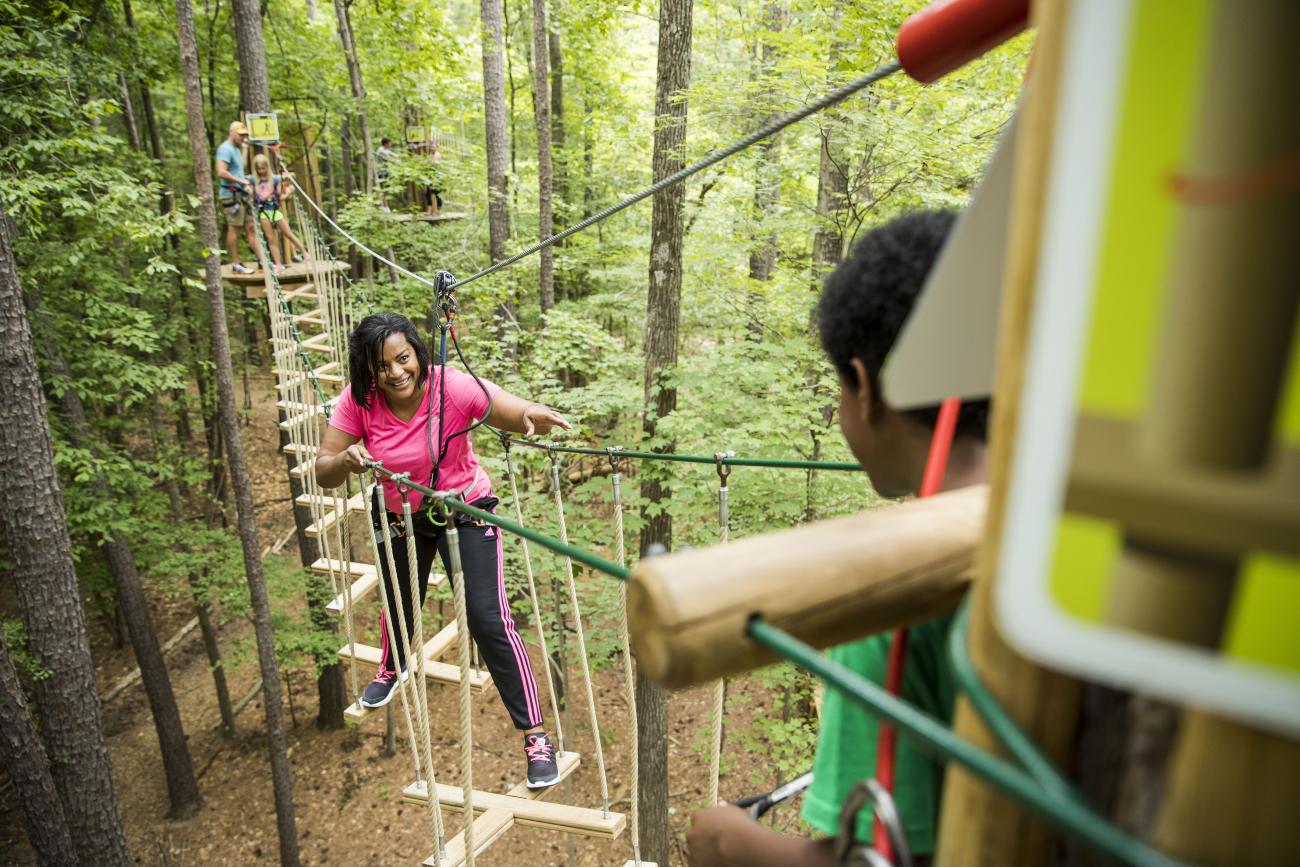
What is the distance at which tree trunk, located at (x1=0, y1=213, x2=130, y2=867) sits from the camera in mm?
4324

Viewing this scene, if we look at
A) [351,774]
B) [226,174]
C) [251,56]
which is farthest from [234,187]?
[351,774]

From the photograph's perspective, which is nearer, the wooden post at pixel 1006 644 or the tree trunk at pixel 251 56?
the wooden post at pixel 1006 644

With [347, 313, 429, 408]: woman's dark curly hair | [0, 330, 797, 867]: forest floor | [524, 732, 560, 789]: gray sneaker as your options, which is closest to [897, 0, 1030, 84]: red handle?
[347, 313, 429, 408]: woman's dark curly hair

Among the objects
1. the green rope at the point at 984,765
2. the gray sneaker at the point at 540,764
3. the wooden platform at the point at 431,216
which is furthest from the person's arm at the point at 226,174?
the green rope at the point at 984,765

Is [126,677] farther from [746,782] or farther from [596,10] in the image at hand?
[596,10]

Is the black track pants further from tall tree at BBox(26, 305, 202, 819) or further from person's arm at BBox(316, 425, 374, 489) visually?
tall tree at BBox(26, 305, 202, 819)

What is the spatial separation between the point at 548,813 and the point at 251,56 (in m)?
7.33

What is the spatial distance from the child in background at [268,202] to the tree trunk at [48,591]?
2.49 metres

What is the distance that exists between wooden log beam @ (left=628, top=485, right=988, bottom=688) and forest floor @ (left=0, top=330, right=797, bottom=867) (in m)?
6.13

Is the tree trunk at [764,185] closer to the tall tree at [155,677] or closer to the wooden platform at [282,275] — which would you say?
the wooden platform at [282,275]

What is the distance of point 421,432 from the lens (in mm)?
2547

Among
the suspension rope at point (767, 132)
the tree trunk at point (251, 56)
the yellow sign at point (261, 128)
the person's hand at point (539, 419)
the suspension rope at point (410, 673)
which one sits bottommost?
the suspension rope at point (410, 673)

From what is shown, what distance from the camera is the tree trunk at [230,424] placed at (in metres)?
4.38

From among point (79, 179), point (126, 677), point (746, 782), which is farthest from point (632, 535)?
point (126, 677)
